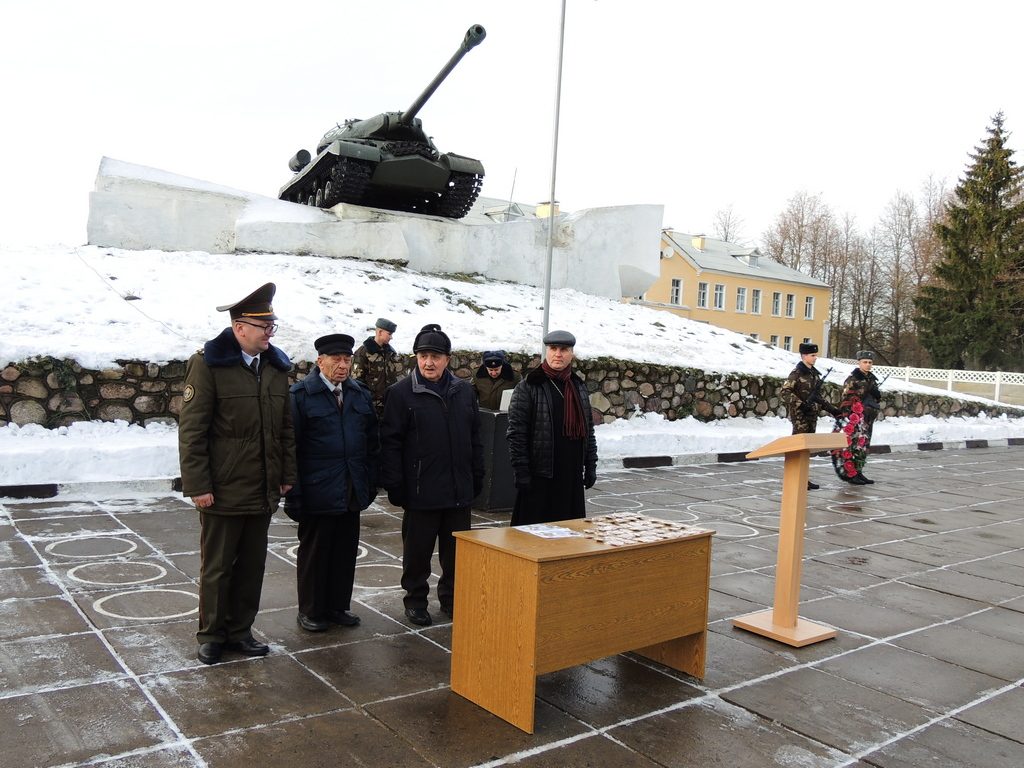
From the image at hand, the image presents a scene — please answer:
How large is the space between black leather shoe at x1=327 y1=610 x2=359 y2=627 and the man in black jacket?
0.34 meters

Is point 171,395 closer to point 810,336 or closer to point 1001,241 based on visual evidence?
point 1001,241

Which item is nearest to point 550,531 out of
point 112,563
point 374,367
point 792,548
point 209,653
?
point 792,548

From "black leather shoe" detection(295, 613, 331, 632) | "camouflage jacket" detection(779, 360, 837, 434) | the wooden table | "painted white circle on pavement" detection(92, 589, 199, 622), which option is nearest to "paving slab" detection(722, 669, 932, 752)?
the wooden table

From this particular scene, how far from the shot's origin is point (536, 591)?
3549 millimetres

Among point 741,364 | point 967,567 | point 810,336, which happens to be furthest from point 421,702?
point 810,336

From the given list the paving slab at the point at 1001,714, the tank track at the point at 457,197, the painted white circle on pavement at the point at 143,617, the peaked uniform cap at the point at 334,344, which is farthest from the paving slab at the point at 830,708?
the tank track at the point at 457,197

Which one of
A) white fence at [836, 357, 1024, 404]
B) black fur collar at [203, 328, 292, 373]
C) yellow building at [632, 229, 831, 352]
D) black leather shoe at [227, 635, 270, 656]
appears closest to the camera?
black fur collar at [203, 328, 292, 373]

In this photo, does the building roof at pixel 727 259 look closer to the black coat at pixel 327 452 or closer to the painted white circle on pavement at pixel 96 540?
the painted white circle on pavement at pixel 96 540

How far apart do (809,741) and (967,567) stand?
429cm

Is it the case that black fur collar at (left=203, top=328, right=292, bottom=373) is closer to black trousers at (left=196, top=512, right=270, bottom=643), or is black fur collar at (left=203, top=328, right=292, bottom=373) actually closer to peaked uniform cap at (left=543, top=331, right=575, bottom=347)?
black trousers at (left=196, top=512, right=270, bottom=643)

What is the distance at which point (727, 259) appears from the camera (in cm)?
5316

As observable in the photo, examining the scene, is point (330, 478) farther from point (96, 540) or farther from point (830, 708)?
point (96, 540)

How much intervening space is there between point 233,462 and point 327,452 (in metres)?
0.64

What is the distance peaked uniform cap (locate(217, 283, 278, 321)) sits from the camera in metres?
4.23
